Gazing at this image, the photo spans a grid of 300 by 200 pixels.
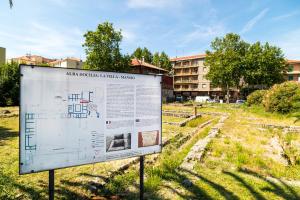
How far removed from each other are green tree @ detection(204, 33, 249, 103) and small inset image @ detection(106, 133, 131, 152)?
50.0m

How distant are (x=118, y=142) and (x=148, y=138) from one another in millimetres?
635

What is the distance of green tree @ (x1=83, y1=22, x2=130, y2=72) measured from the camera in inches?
1747

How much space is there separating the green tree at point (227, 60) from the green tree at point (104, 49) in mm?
21582

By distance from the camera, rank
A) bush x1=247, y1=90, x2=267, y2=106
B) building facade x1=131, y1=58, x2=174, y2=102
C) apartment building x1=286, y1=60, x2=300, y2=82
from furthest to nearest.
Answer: apartment building x1=286, y1=60, x2=300, y2=82, building facade x1=131, y1=58, x2=174, y2=102, bush x1=247, y1=90, x2=267, y2=106

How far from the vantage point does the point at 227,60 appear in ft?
168

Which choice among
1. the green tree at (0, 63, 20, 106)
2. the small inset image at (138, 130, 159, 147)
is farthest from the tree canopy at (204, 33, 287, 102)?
the small inset image at (138, 130, 159, 147)

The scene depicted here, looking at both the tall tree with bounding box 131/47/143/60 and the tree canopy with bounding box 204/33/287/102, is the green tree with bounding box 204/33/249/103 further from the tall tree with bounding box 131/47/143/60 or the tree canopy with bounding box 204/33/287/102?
the tall tree with bounding box 131/47/143/60

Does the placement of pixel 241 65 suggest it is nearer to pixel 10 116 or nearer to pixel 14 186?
pixel 10 116

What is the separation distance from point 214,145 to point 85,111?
7181 mm

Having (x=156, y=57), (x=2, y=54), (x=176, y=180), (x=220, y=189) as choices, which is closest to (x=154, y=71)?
(x=156, y=57)

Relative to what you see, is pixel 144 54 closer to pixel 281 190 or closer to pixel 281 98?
pixel 281 98

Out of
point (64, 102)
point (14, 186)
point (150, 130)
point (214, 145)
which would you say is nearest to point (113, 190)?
point (150, 130)

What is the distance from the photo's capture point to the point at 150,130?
434 centimetres

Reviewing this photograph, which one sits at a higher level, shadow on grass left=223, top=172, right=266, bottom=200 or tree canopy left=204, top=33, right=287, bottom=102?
tree canopy left=204, top=33, right=287, bottom=102
